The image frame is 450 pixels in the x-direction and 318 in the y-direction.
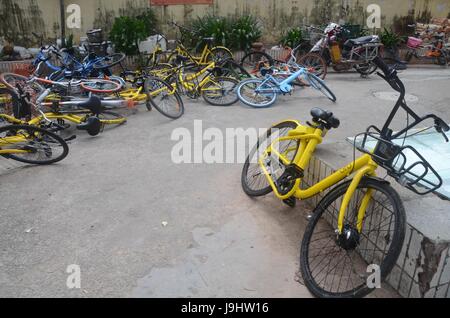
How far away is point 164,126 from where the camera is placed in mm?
5707

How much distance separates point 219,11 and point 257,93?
14.8 ft

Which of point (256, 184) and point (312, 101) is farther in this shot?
point (312, 101)

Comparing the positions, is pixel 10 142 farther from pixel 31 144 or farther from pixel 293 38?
pixel 293 38

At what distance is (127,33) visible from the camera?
8844mm

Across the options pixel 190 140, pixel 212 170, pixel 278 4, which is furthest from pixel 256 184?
pixel 278 4

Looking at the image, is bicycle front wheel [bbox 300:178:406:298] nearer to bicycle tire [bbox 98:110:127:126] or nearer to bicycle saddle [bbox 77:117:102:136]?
bicycle saddle [bbox 77:117:102:136]

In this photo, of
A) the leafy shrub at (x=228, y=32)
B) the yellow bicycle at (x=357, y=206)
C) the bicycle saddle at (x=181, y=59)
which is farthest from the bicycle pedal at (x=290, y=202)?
the leafy shrub at (x=228, y=32)

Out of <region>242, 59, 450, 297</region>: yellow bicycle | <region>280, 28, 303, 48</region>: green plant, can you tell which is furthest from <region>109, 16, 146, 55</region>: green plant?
<region>242, 59, 450, 297</region>: yellow bicycle

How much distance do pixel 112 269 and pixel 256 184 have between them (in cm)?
174

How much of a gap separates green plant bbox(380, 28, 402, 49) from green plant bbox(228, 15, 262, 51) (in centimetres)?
376

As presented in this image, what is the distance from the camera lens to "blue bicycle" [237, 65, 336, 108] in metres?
6.57

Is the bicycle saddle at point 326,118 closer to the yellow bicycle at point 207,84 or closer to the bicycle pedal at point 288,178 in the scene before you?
the bicycle pedal at point 288,178
